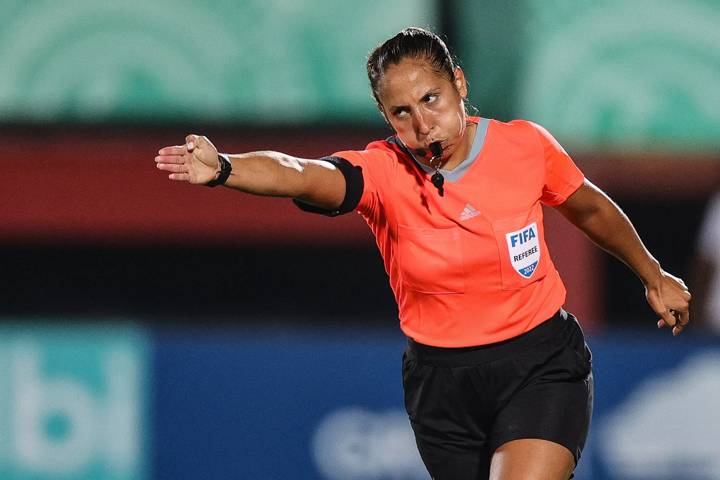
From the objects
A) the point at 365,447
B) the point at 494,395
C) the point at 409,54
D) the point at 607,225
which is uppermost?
the point at 409,54

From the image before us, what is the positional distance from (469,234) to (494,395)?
41cm

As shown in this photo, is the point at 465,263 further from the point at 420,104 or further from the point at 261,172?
the point at 261,172

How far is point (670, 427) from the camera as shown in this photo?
496cm

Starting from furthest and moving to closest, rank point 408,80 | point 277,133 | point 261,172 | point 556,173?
point 277,133, point 556,173, point 408,80, point 261,172

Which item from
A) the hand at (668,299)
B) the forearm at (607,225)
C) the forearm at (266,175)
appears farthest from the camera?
the hand at (668,299)

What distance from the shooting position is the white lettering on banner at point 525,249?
305cm

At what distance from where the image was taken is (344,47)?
5930 millimetres

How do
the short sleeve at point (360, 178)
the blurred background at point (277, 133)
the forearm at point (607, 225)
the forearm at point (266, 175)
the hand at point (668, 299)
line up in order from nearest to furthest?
the forearm at point (266, 175) < the short sleeve at point (360, 178) < the forearm at point (607, 225) < the hand at point (668, 299) < the blurred background at point (277, 133)

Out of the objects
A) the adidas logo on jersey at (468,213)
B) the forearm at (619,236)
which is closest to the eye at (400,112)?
the adidas logo on jersey at (468,213)

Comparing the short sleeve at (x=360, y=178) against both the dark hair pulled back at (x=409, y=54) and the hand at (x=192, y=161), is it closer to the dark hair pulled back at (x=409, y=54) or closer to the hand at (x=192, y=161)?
the dark hair pulled back at (x=409, y=54)

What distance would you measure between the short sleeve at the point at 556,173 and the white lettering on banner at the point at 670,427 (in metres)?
1.92

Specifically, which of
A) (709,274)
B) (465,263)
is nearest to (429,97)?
(465,263)

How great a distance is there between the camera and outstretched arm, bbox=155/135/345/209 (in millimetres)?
2660

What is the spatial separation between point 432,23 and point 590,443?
2049 millimetres
